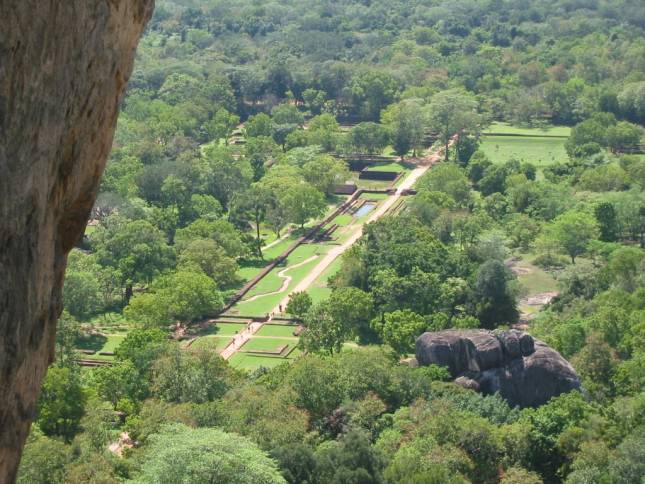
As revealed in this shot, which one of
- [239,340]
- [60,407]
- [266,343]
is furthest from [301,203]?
[60,407]

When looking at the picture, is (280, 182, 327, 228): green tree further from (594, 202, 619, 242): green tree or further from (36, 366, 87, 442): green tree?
(36, 366, 87, 442): green tree

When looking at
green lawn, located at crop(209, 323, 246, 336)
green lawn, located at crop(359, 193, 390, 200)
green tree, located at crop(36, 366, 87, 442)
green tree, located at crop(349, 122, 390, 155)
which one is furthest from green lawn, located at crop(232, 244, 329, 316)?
green tree, located at crop(349, 122, 390, 155)

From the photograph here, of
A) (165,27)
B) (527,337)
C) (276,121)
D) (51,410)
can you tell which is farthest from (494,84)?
(51,410)

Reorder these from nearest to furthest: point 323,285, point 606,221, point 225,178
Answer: point 323,285, point 606,221, point 225,178

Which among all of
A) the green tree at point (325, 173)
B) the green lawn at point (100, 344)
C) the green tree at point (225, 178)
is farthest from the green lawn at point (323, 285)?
the green tree at point (325, 173)

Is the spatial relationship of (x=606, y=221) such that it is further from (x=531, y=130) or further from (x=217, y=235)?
(x=531, y=130)
